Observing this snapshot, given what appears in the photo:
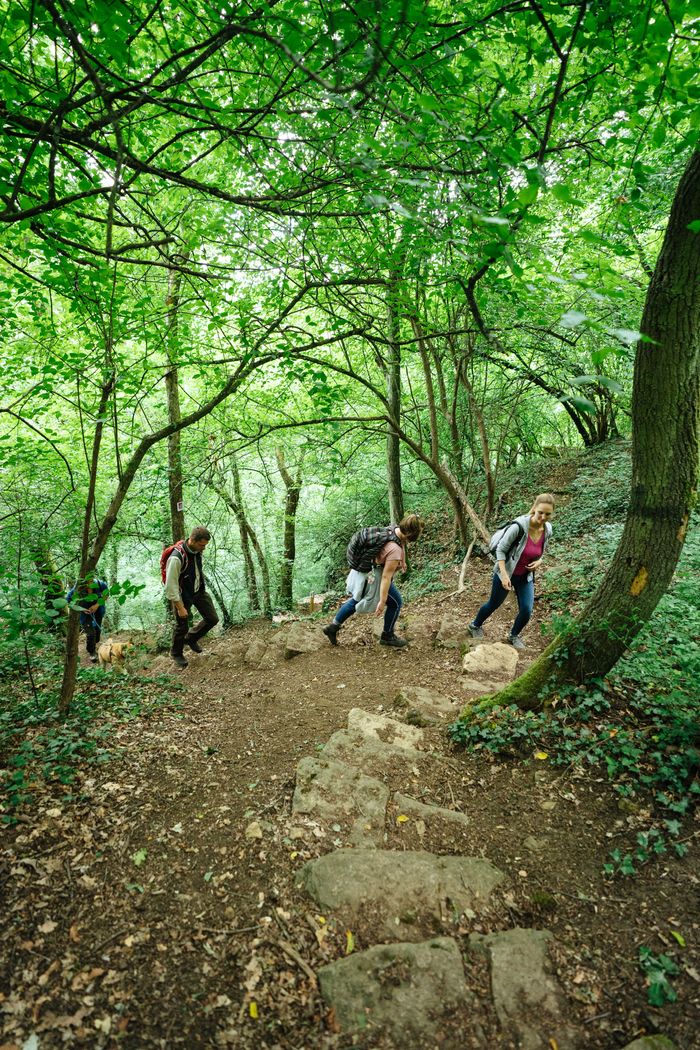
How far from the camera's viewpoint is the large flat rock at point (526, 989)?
6.66ft

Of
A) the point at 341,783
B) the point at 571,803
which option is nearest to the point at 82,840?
the point at 341,783

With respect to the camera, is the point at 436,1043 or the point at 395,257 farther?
the point at 395,257

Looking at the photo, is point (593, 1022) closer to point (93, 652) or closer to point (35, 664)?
point (35, 664)

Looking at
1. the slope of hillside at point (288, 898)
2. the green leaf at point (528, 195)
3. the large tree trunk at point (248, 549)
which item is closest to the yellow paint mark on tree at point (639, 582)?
the slope of hillside at point (288, 898)

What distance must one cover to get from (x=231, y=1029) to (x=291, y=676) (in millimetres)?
4438

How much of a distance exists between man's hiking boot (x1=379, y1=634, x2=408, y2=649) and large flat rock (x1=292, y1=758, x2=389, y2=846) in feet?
10.8

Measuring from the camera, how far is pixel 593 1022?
81.1 inches

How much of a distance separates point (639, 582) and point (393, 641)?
12.9ft

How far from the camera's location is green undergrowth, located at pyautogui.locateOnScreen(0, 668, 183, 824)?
3.26 metres

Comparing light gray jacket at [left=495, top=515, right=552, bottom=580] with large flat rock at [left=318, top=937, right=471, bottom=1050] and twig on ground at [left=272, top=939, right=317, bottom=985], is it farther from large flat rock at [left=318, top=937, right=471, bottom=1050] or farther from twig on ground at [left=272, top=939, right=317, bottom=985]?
twig on ground at [left=272, top=939, right=317, bottom=985]

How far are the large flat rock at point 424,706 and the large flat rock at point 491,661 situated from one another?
705 mm

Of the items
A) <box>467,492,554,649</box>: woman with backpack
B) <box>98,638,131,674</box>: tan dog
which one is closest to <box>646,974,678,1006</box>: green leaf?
<box>467,492,554,649</box>: woman with backpack

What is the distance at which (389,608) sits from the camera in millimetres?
6723

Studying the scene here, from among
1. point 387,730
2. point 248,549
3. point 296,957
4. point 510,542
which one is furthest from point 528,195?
point 248,549
